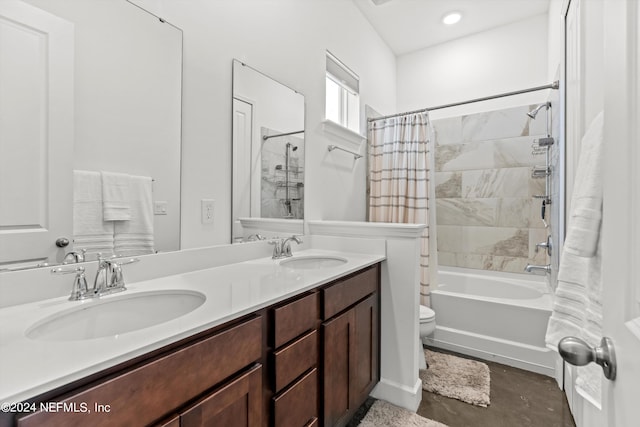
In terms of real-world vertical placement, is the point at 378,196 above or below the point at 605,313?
above

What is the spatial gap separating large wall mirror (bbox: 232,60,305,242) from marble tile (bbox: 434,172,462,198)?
187 cm

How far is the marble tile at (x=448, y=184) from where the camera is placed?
10.4 ft

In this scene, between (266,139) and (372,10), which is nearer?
(266,139)

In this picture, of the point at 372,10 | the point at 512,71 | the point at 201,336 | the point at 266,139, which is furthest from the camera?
the point at 512,71

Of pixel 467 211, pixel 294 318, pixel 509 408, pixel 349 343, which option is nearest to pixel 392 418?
pixel 349 343

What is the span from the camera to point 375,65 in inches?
120

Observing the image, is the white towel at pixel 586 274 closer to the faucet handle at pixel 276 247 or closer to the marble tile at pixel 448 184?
the faucet handle at pixel 276 247

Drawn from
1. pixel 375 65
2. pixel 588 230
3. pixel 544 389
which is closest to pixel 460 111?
pixel 375 65

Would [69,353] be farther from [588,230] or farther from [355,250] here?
[355,250]


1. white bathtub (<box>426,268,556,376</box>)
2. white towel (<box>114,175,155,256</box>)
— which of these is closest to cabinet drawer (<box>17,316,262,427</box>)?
white towel (<box>114,175,155,256</box>)

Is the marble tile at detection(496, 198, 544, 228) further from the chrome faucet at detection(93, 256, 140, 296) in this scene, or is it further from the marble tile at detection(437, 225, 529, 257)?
the chrome faucet at detection(93, 256, 140, 296)

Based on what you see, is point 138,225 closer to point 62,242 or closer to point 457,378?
point 62,242

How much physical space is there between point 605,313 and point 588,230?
0.33m

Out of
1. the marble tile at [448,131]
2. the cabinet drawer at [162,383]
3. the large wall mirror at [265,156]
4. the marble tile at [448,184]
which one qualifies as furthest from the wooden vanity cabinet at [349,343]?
the marble tile at [448,131]
